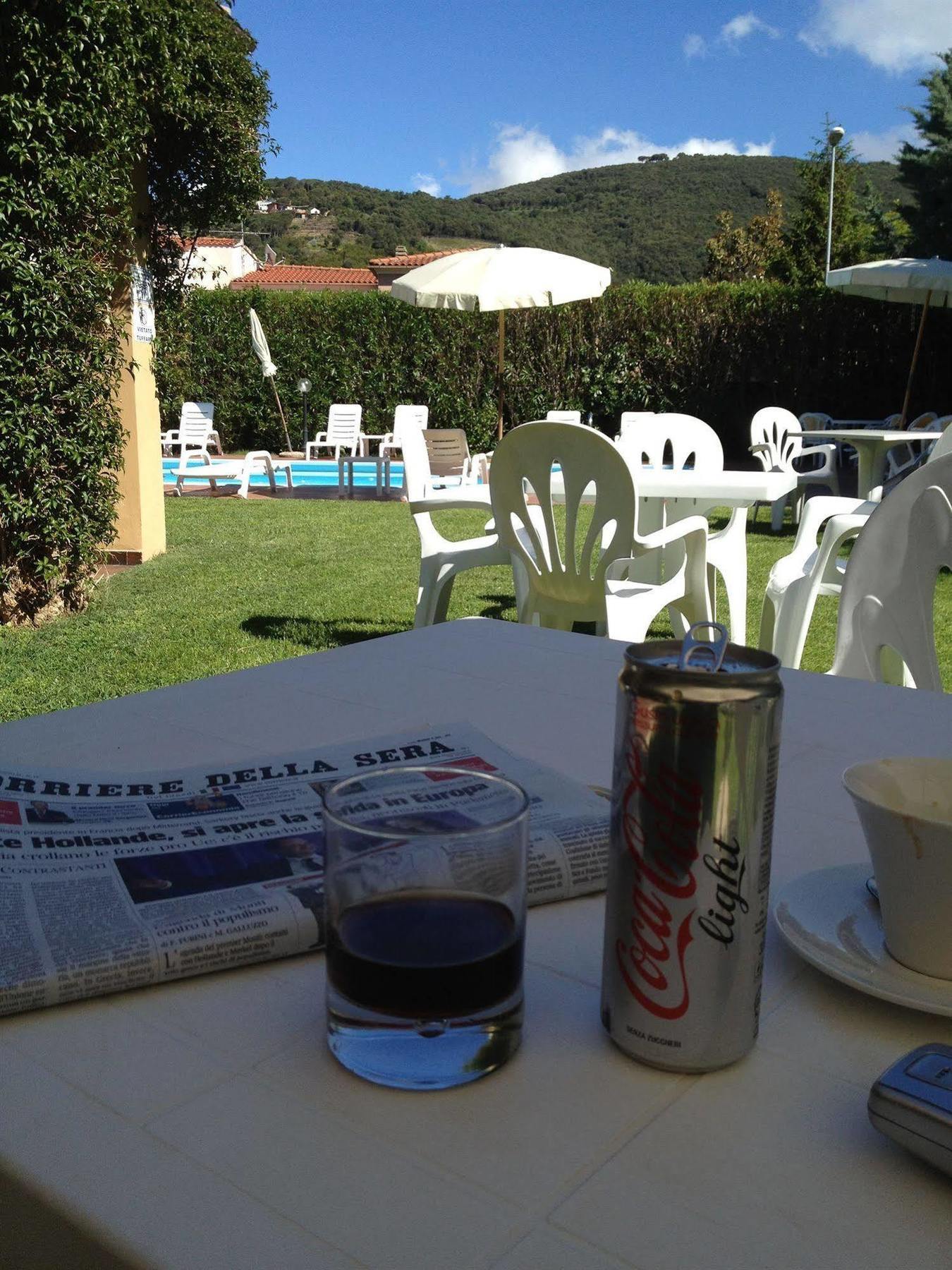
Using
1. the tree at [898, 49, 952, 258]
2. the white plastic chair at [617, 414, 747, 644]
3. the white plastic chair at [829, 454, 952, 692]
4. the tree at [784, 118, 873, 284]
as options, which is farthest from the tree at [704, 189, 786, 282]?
the white plastic chair at [829, 454, 952, 692]

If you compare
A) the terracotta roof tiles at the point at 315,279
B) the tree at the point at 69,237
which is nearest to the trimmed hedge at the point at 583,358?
the tree at the point at 69,237

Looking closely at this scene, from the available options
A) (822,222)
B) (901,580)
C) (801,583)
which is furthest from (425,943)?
(822,222)

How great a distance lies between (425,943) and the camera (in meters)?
0.48

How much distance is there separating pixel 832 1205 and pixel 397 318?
47.7 ft

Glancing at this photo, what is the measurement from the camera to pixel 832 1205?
40 cm

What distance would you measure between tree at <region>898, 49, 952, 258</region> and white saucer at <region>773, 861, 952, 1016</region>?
19.4m

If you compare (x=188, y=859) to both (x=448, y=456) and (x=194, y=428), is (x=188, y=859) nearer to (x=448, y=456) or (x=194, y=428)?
(x=448, y=456)

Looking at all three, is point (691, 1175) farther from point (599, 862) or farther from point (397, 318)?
point (397, 318)

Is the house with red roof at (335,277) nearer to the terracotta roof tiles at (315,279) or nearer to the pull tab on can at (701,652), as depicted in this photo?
the terracotta roof tiles at (315,279)

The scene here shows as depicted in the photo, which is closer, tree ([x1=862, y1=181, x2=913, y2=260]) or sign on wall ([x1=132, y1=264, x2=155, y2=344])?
sign on wall ([x1=132, y1=264, x2=155, y2=344])

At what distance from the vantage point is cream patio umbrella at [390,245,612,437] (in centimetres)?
719

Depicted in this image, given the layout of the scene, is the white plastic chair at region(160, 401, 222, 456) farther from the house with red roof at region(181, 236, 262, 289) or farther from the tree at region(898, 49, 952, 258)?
the house with red roof at region(181, 236, 262, 289)

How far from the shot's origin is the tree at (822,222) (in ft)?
88.3

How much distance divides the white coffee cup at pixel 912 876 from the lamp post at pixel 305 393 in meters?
14.0
